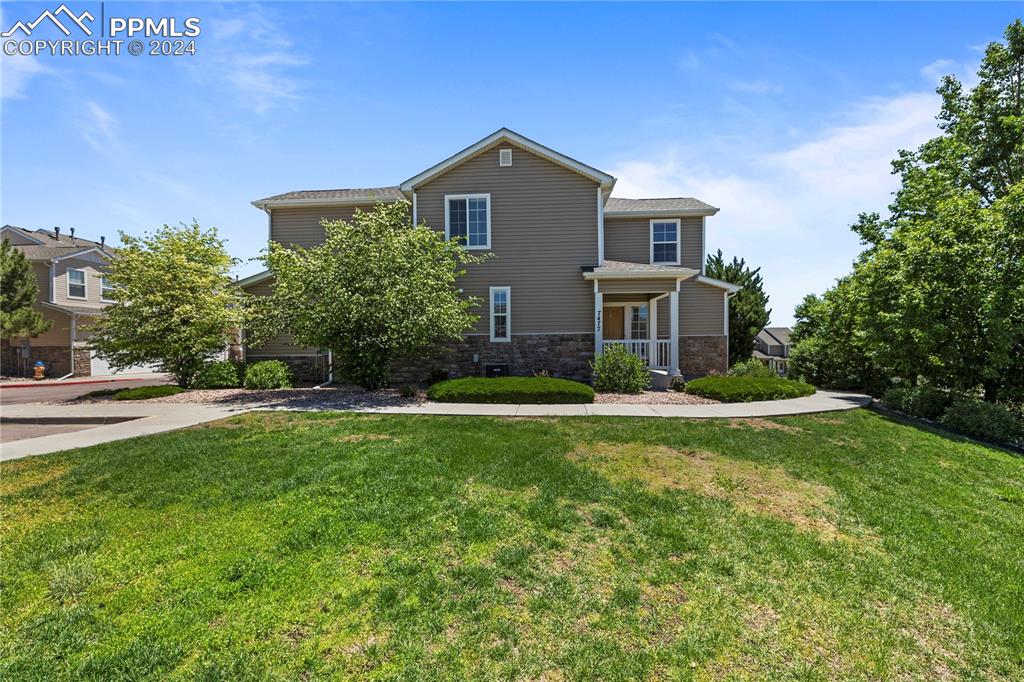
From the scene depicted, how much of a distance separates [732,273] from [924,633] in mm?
18712

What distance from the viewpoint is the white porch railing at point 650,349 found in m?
13.9

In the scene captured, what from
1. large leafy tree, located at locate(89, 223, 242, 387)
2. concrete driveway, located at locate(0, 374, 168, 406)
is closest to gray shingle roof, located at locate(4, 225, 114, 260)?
concrete driveway, located at locate(0, 374, 168, 406)

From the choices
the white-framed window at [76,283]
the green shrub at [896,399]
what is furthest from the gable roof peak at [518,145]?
the white-framed window at [76,283]

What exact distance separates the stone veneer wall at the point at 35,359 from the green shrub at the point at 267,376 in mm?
15304

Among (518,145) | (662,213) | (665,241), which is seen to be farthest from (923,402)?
(518,145)

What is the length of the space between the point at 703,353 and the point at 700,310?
155 centimetres

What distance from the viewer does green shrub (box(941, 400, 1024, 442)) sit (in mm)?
8070

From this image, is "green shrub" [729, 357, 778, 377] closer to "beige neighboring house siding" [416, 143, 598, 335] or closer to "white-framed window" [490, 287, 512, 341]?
"beige neighboring house siding" [416, 143, 598, 335]

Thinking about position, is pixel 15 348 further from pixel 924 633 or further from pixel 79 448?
pixel 924 633

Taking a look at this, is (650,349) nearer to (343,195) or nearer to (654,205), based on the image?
(654,205)

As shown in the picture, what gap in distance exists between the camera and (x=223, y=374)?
13.2 metres

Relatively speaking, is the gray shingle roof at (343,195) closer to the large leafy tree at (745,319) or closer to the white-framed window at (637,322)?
the white-framed window at (637,322)

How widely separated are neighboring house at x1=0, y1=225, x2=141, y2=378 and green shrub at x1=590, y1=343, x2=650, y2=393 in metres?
21.3

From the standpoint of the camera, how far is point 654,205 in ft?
54.5
